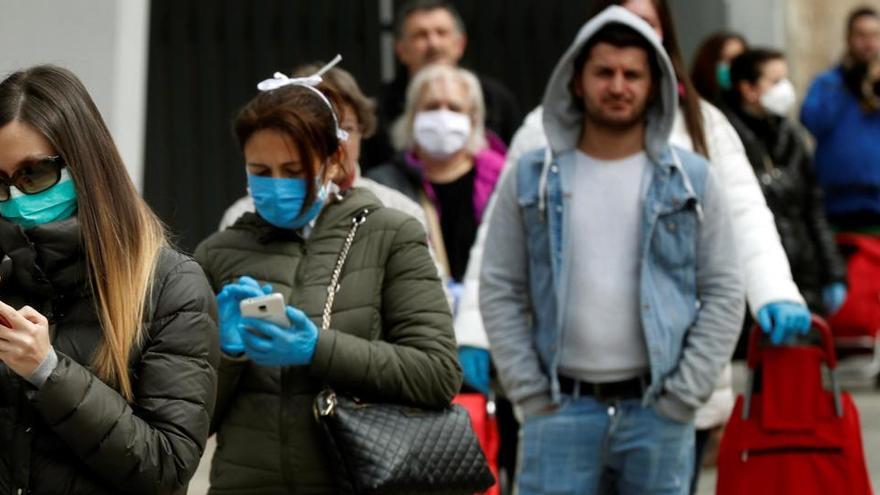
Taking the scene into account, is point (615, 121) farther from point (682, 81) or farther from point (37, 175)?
point (37, 175)

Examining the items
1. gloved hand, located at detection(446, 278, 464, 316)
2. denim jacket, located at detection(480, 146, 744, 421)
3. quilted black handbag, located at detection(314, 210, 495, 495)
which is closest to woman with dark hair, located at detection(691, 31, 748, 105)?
gloved hand, located at detection(446, 278, 464, 316)

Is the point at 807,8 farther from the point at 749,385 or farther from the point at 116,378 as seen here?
the point at 116,378

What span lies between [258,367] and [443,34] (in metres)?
3.70

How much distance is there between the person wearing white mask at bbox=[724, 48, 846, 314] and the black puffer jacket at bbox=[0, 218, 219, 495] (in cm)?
458

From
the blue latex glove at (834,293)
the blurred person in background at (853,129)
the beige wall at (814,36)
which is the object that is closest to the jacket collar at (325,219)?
the blue latex glove at (834,293)

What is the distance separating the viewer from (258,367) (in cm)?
429

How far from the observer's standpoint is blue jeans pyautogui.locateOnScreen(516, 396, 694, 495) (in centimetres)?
Result: 494

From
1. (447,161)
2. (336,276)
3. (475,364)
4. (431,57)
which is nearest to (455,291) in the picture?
(447,161)

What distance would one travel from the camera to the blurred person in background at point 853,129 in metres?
9.79

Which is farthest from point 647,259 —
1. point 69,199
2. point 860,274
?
point 860,274

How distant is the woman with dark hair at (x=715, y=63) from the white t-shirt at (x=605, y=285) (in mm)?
3337

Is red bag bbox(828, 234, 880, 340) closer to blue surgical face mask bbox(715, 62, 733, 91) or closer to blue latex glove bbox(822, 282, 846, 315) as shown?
blue latex glove bbox(822, 282, 846, 315)

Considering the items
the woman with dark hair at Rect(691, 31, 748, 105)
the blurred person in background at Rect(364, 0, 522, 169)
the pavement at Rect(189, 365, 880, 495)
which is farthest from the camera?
the woman with dark hair at Rect(691, 31, 748, 105)

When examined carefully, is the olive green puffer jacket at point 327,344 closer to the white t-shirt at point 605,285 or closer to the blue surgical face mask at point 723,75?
the white t-shirt at point 605,285
